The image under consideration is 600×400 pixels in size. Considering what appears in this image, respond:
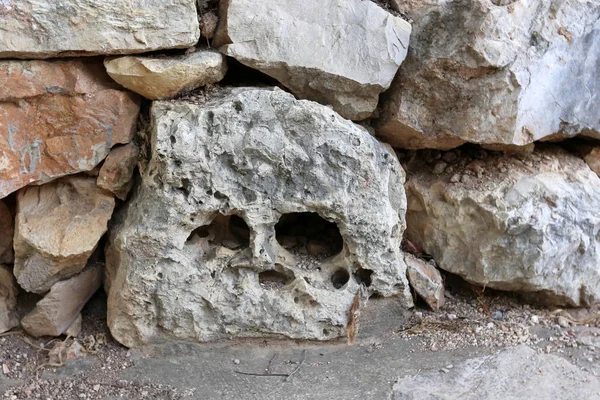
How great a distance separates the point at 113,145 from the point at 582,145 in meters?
2.21

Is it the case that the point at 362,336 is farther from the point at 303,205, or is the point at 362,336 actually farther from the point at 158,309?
the point at 158,309

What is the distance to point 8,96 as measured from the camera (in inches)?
85.0

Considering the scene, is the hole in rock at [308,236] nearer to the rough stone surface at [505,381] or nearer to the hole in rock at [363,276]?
the hole in rock at [363,276]

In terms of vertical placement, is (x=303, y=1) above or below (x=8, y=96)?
above

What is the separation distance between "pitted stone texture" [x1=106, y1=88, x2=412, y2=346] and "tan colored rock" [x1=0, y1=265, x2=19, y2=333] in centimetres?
47

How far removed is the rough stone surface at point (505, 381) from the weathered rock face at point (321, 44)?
1.14 meters

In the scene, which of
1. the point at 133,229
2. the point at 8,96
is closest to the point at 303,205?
the point at 133,229

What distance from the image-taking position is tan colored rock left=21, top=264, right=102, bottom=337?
7.94ft

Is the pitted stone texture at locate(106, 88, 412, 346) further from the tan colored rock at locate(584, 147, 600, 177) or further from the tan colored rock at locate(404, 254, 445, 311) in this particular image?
the tan colored rock at locate(584, 147, 600, 177)

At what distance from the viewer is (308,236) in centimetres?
267

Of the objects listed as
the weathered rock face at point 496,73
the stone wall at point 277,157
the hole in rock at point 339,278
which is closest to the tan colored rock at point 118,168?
the stone wall at point 277,157

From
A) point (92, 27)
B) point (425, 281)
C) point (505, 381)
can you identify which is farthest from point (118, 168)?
point (505, 381)

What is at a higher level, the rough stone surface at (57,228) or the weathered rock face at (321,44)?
the weathered rock face at (321,44)

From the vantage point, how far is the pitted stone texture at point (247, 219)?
221 cm
